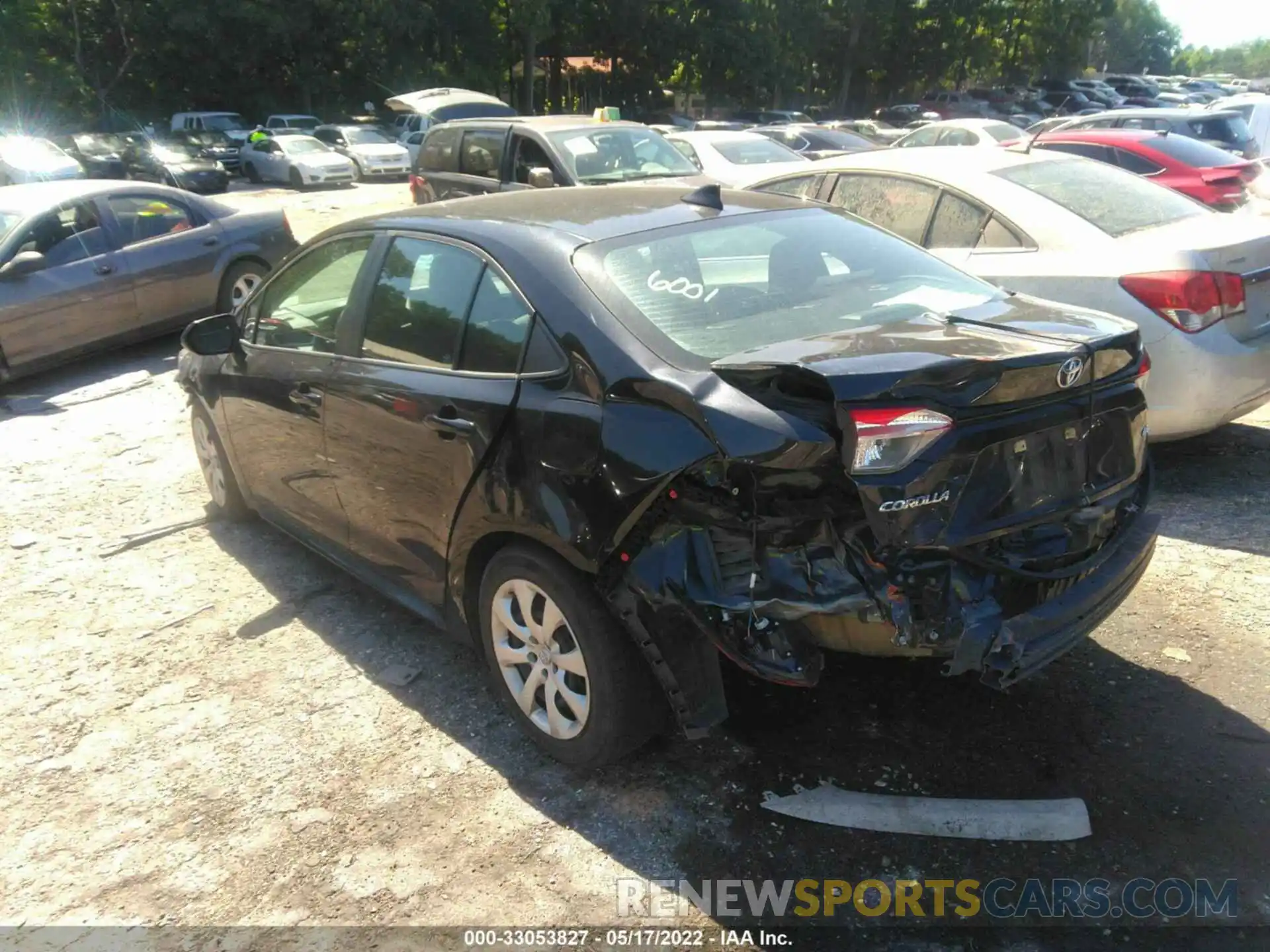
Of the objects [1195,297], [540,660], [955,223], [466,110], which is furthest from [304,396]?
[466,110]

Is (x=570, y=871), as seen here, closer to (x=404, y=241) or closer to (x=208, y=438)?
(x=404, y=241)

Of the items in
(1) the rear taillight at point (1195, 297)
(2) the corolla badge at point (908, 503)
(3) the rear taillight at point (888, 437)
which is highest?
(3) the rear taillight at point (888, 437)

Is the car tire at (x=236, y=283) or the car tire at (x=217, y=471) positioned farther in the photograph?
the car tire at (x=236, y=283)

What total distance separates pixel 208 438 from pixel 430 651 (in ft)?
6.55

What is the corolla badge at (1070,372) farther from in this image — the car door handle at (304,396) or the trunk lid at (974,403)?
the car door handle at (304,396)

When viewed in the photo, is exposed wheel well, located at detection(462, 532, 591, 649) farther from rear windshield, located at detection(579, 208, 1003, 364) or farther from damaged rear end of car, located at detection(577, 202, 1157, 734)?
rear windshield, located at detection(579, 208, 1003, 364)

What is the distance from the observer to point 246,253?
30.6 feet

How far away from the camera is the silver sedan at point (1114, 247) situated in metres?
4.64

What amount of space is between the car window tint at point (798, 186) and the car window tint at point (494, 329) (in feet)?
11.5

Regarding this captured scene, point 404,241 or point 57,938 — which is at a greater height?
point 404,241

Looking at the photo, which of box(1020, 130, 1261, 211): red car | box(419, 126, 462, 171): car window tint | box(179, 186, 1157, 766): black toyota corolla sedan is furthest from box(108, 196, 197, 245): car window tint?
box(1020, 130, 1261, 211): red car

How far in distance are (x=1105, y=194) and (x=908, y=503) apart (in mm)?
3850

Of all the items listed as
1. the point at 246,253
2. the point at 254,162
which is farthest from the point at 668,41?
the point at 246,253

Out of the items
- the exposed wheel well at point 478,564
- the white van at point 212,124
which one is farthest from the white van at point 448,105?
the exposed wheel well at point 478,564
